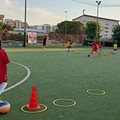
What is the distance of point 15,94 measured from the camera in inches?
279

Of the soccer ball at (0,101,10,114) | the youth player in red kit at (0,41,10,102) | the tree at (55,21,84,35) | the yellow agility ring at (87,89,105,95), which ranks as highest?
the tree at (55,21,84,35)

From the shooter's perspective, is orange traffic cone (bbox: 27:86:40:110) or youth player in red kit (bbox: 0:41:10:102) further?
orange traffic cone (bbox: 27:86:40:110)

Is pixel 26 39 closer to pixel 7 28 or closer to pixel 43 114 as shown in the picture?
pixel 7 28

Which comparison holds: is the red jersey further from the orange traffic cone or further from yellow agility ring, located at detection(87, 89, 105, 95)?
yellow agility ring, located at detection(87, 89, 105, 95)

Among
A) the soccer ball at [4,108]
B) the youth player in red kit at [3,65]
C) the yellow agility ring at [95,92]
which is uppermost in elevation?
the youth player in red kit at [3,65]

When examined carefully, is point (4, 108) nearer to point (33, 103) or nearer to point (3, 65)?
point (33, 103)

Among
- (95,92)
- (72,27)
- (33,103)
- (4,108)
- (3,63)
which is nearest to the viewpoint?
(3,63)

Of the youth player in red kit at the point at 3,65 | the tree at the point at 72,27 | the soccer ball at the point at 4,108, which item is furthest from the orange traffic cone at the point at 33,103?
the tree at the point at 72,27

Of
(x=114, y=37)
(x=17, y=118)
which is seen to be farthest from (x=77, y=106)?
(x=114, y=37)

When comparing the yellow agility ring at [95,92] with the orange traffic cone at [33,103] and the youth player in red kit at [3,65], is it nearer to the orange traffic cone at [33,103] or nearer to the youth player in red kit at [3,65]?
the orange traffic cone at [33,103]

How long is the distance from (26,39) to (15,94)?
35.0 metres

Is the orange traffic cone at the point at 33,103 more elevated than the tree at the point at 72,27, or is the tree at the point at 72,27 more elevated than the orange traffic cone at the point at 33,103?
the tree at the point at 72,27

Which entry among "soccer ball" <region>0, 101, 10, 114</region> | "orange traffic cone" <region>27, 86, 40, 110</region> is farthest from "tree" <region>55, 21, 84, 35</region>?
"soccer ball" <region>0, 101, 10, 114</region>

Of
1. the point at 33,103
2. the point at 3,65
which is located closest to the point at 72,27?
the point at 33,103
